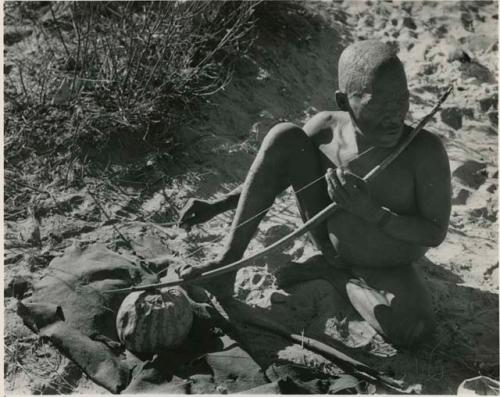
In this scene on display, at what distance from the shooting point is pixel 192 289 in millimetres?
4219

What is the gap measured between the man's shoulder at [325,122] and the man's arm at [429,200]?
438 mm

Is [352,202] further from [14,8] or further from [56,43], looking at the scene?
[14,8]

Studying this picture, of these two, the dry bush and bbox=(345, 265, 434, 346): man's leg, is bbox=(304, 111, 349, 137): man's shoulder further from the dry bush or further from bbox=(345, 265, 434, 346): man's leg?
the dry bush

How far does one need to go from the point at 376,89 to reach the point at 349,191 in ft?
1.56

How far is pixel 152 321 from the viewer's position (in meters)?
3.70

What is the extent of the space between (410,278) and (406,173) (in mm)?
591

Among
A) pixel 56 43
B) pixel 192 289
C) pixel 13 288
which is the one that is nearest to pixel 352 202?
pixel 192 289

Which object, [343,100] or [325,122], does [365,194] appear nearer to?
[343,100]

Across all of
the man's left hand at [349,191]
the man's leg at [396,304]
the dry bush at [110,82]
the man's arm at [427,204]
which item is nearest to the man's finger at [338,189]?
the man's left hand at [349,191]

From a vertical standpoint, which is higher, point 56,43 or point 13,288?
point 56,43

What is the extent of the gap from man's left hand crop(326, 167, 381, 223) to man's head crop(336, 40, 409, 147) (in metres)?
0.30

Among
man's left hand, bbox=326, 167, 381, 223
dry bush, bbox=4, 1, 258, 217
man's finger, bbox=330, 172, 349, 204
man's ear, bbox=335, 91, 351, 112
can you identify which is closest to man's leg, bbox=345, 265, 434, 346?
man's left hand, bbox=326, 167, 381, 223

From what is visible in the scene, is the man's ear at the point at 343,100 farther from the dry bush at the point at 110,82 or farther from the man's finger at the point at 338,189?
the dry bush at the point at 110,82

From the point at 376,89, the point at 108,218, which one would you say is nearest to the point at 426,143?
the point at 376,89
